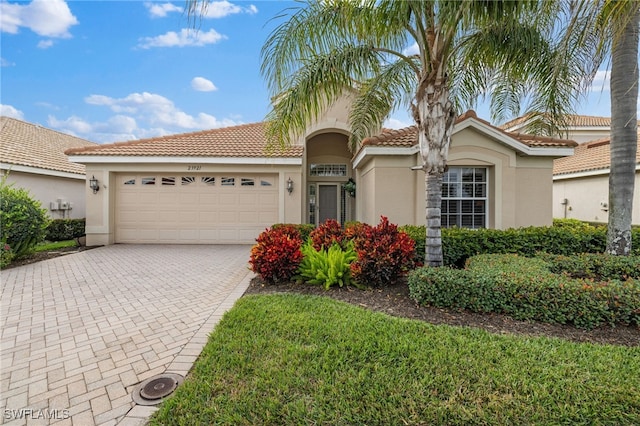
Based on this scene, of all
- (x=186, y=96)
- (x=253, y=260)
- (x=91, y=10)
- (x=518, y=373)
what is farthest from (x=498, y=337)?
(x=186, y=96)

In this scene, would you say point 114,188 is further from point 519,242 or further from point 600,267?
point 600,267

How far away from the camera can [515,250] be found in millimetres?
7352

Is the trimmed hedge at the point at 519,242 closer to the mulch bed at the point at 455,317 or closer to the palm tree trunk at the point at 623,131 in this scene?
the palm tree trunk at the point at 623,131

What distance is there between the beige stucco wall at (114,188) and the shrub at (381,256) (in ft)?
22.4

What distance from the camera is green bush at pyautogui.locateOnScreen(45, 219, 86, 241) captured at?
41.9 feet

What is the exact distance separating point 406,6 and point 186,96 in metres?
11.5

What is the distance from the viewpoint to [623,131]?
19.4 feet

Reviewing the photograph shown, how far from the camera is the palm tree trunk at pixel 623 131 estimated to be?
582 cm

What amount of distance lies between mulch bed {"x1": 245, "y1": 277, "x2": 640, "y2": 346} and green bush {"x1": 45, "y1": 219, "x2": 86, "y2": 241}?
12.0 m

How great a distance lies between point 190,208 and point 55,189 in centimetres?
759

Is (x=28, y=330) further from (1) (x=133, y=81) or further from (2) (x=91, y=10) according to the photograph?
(1) (x=133, y=81)

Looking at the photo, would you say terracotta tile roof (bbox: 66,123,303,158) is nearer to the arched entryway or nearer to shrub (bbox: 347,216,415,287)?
the arched entryway

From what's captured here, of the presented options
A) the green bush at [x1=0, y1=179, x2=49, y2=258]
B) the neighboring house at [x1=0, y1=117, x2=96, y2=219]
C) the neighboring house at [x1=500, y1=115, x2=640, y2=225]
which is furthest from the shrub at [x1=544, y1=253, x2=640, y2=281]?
the neighboring house at [x1=0, y1=117, x2=96, y2=219]

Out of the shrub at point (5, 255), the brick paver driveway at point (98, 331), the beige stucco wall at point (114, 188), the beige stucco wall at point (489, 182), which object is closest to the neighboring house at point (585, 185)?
the beige stucco wall at point (489, 182)
